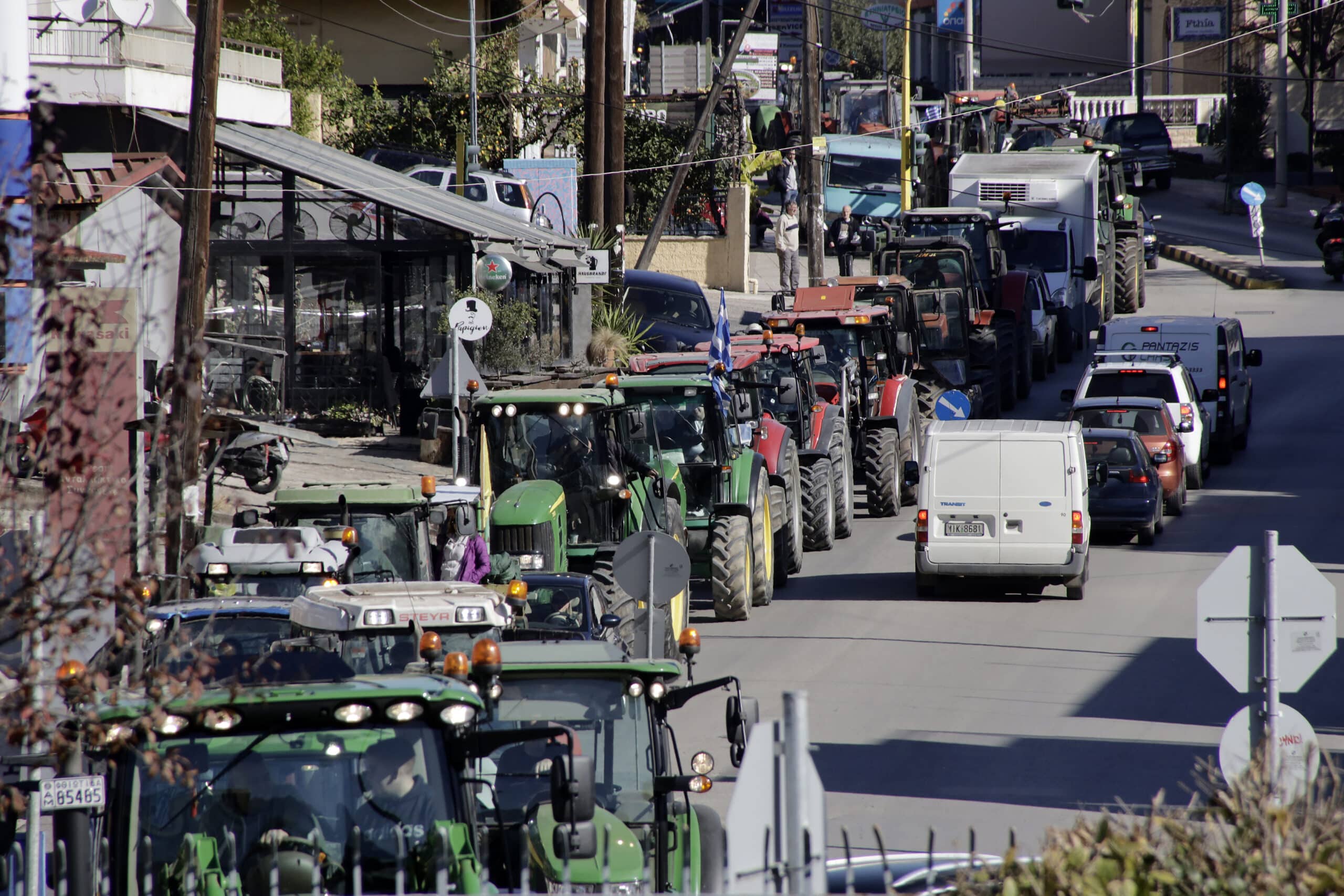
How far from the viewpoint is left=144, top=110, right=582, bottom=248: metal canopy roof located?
24.6 meters

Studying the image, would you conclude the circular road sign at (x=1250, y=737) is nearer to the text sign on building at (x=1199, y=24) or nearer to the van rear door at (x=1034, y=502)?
the van rear door at (x=1034, y=502)

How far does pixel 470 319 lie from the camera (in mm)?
17922

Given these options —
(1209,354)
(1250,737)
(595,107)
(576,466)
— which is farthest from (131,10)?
(1250,737)

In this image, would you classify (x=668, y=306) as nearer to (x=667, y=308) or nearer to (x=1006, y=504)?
(x=667, y=308)

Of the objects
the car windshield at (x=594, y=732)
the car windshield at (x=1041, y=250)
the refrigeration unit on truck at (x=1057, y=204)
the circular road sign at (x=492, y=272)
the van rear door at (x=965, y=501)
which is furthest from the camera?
the refrigeration unit on truck at (x=1057, y=204)

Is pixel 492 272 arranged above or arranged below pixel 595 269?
below

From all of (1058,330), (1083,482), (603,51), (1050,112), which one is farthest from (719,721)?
(1050,112)

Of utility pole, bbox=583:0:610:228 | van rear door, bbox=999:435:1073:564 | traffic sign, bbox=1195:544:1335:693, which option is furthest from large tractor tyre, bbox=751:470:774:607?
utility pole, bbox=583:0:610:228

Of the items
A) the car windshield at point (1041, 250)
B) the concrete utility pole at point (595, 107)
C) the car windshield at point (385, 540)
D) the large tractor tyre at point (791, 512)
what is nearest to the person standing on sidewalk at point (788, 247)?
the car windshield at point (1041, 250)

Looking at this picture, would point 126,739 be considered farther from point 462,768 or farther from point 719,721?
point 719,721

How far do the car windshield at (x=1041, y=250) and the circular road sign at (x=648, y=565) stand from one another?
23.9 metres

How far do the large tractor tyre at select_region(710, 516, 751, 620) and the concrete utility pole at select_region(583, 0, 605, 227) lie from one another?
14.5 m

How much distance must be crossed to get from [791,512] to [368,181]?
10164 millimetres

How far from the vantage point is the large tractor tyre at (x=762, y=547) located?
57.8ft
